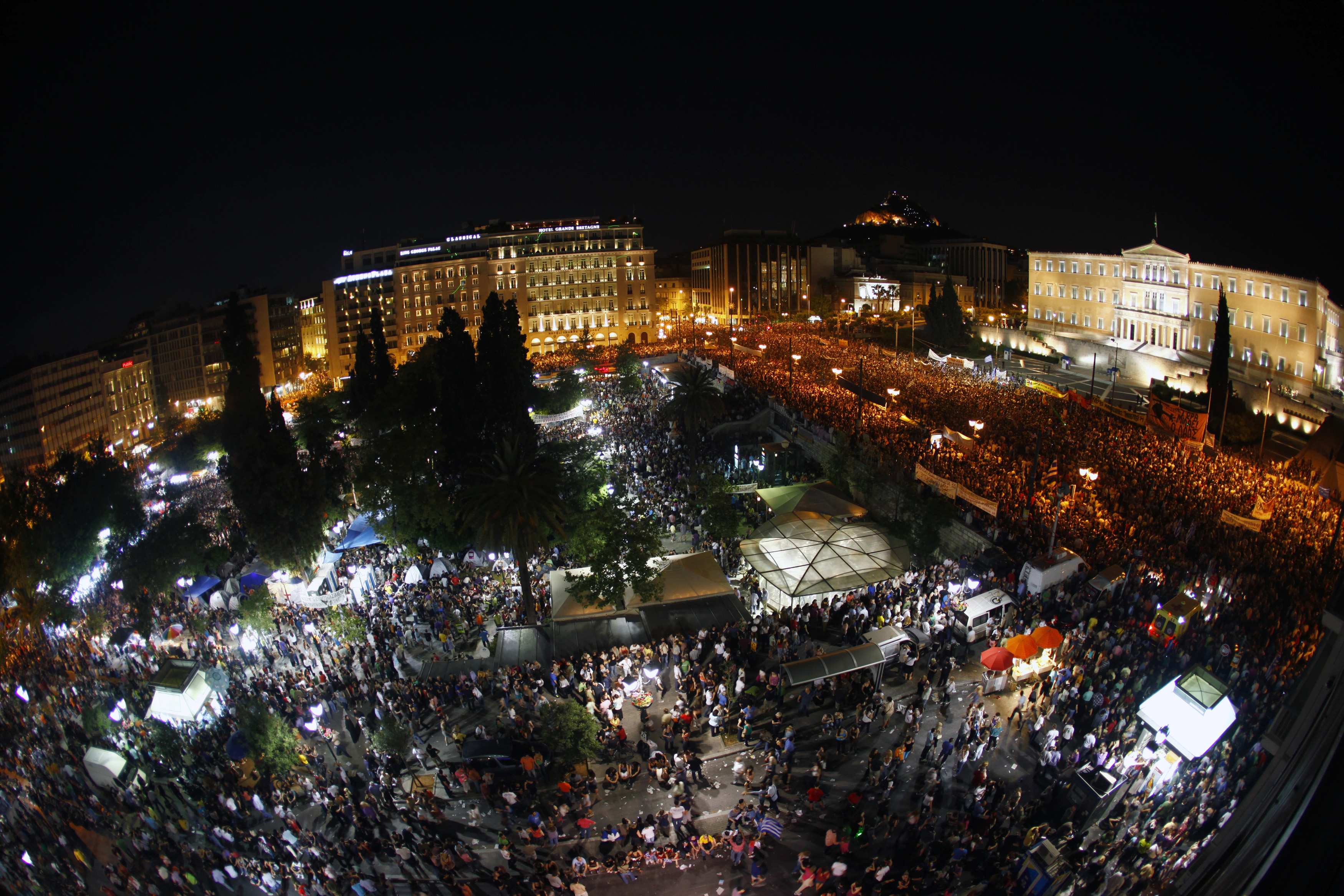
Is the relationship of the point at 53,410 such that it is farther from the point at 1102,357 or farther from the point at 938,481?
the point at 1102,357

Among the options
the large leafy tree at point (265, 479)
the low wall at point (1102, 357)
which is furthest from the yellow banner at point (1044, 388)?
the large leafy tree at point (265, 479)

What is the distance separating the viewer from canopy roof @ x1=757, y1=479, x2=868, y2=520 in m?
21.3

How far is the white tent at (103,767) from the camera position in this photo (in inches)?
510

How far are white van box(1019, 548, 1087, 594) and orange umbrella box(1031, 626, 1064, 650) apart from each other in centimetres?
322

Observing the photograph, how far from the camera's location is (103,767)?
1296cm

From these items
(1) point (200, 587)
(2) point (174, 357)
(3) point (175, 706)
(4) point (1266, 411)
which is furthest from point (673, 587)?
(2) point (174, 357)

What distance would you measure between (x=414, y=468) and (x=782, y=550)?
12.9 metres

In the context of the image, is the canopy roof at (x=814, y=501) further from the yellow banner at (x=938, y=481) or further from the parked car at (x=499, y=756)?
the parked car at (x=499, y=756)

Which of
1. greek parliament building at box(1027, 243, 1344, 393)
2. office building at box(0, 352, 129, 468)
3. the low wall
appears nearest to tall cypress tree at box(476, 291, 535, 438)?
office building at box(0, 352, 129, 468)

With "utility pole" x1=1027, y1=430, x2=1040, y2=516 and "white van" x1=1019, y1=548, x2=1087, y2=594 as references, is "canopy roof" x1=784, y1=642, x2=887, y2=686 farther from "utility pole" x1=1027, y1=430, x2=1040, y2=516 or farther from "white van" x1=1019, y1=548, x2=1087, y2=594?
"utility pole" x1=1027, y1=430, x2=1040, y2=516

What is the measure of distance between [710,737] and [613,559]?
5.58 metres

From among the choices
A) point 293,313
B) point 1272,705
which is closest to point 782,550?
point 1272,705

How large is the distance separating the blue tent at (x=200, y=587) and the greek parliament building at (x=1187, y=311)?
90.4 ft

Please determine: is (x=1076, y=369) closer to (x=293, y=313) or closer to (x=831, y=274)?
(x=831, y=274)
